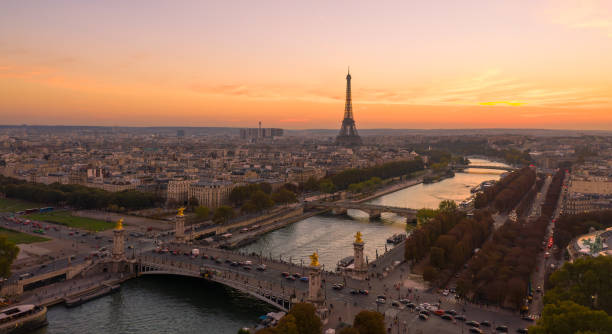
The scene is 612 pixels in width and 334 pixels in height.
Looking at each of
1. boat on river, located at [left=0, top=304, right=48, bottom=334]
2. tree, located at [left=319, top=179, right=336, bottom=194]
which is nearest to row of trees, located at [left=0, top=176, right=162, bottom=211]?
tree, located at [left=319, top=179, right=336, bottom=194]

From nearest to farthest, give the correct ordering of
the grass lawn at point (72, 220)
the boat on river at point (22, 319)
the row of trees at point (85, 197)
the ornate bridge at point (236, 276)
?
1. the boat on river at point (22, 319)
2. the ornate bridge at point (236, 276)
3. the grass lawn at point (72, 220)
4. the row of trees at point (85, 197)

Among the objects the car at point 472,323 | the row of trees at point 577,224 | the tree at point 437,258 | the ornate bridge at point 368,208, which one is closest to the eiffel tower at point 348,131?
the ornate bridge at point 368,208

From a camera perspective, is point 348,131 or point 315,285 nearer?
point 315,285

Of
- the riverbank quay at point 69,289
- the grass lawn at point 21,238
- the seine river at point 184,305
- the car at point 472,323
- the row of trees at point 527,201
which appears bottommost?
the seine river at point 184,305

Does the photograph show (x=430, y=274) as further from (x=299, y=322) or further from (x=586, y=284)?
(x=299, y=322)

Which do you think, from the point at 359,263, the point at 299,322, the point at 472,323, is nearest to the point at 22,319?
the point at 299,322

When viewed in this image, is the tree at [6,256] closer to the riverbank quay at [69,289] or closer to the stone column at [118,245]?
the riverbank quay at [69,289]

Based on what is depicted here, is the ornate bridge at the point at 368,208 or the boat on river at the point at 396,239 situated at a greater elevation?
the ornate bridge at the point at 368,208

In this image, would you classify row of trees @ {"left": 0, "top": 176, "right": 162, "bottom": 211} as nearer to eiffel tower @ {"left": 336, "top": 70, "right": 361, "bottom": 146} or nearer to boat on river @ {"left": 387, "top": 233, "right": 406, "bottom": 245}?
boat on river @ {"left": 387, "top": 233, "right": 406, "bottom": 245}
